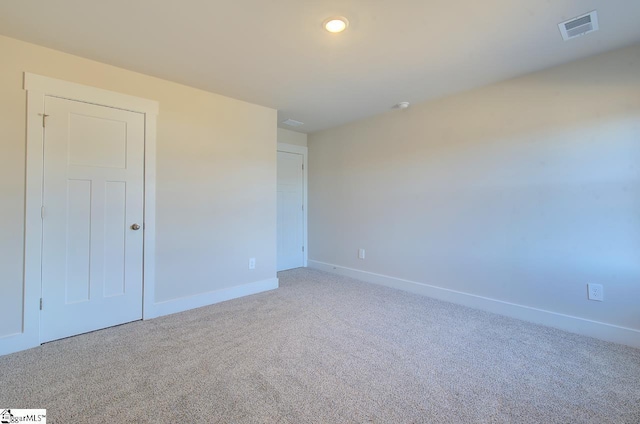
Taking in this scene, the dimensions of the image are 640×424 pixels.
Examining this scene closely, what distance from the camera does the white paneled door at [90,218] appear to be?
7.29 ft

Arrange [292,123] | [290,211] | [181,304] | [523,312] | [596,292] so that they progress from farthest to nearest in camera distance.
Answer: [290,211] < [292,123] < [181,304] < [523,312] < [596,292]

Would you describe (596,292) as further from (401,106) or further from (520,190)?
(401,106)

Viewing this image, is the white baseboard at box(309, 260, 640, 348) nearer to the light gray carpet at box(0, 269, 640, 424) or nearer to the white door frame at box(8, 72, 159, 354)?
the light gray carpet at box(0, 269, 640, 424)

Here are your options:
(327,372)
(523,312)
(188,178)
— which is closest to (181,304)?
(188,178)

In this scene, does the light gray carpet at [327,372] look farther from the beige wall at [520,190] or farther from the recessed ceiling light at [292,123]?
the recessed ceiling light at [292,123]

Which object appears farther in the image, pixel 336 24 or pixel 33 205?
pixel 33 205

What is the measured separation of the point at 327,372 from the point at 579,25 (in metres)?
2.88

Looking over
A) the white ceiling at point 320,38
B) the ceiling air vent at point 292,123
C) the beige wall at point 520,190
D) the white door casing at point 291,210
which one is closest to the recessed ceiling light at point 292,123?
the ceiling air vent at point 292,123

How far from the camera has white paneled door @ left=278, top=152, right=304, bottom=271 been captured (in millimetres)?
4609

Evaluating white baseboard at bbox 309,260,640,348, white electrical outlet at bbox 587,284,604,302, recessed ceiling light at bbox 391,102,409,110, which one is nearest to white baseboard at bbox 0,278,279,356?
white baseboard at bbox 309,260,640,348

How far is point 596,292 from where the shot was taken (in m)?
2.30

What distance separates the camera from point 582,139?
2.36 meters

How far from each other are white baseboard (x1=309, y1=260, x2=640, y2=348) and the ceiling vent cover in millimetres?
2243

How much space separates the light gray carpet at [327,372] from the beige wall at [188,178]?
569mm
